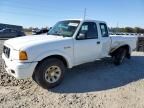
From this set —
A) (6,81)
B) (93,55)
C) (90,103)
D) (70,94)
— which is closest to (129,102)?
(90,103)

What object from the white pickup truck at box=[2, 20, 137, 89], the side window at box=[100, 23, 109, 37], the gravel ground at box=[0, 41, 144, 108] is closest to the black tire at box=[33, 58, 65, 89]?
the white pickup truck at box=[2, 20, 137, 89]

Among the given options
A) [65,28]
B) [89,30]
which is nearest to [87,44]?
[89,30]

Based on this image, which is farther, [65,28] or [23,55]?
[65,28]

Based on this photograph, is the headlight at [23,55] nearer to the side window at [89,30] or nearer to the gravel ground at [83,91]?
the gravel ground at [83,91]

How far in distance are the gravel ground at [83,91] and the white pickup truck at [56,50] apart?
422mm

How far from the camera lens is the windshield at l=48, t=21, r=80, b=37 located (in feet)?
21.3

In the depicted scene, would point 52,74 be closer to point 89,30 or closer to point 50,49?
point 50,49

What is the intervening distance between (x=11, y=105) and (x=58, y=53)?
183cm

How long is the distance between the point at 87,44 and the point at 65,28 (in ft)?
2.83

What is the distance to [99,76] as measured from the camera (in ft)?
23.0

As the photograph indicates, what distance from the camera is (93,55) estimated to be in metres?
7.09

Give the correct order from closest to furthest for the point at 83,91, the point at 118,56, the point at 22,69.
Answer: the point at 22,69 → the point at 83,91 → the point at 118,56

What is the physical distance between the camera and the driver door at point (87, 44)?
6.40 metres

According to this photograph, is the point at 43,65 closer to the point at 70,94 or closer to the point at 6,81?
the point at 70,94
